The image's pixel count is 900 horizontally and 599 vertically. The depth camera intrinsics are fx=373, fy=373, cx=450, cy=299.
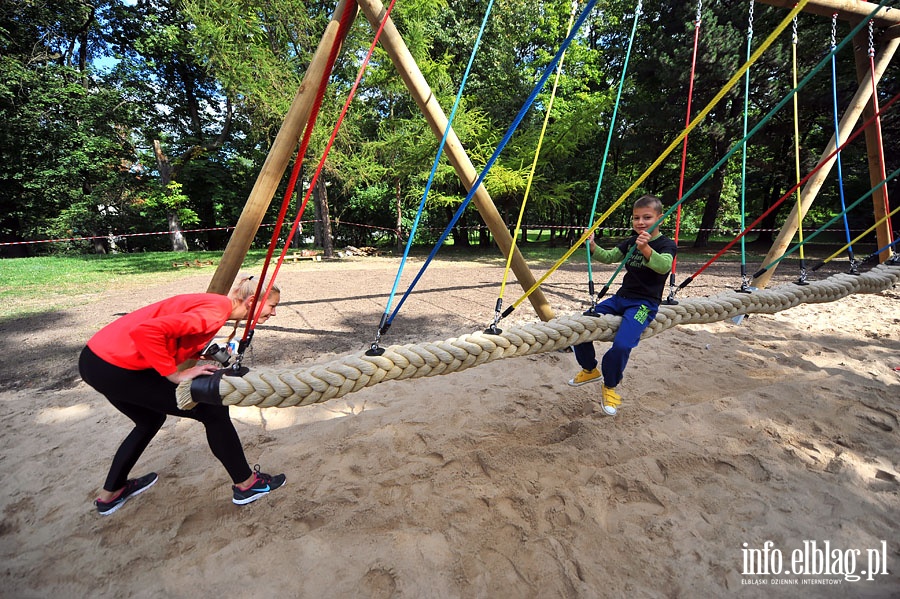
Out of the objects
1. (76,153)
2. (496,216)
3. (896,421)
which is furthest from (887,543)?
(76,153)

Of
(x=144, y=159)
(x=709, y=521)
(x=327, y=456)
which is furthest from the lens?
(x=144, y=159)

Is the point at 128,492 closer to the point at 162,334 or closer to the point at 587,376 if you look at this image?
the point at 162,334

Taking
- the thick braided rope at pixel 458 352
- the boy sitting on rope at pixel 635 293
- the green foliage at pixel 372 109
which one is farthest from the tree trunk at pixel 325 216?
the thick braided rope at pixel 458 352

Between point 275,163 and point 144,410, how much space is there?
142 centimetres

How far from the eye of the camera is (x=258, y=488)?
5.72 ft

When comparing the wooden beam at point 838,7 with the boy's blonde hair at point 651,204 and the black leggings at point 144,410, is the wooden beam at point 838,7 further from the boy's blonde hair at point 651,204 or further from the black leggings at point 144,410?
the black leggings at point 144,410

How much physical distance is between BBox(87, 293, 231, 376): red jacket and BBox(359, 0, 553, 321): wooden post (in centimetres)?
153

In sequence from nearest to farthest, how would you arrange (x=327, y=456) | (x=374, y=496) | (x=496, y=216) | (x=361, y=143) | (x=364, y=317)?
(x=374, y=496), (x=327, y=456), (x=496, y=216), (x=364, y=317), (x=361, y=143)

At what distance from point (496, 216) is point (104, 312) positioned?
5647mm

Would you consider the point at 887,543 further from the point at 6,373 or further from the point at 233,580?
the point at 6,373

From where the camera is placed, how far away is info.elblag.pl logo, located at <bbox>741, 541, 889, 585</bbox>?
1.33 m

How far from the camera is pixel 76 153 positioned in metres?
15.5

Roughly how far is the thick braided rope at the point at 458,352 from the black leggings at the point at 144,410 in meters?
0.24

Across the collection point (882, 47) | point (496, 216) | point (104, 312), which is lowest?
point (104, 312)
